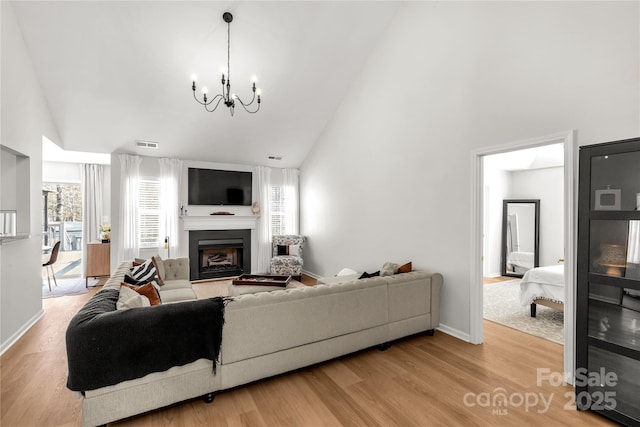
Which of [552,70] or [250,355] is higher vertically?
[552,70]

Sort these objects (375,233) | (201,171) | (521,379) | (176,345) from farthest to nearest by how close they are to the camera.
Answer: (201,171)
(375,233)
(521,379)
(176,345)

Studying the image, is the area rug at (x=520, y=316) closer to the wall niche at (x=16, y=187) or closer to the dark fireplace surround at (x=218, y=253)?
the dark fireplace surround at (x=218, y=253)

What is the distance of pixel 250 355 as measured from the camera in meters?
2.35

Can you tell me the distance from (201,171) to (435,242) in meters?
4.81

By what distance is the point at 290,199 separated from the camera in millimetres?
7156

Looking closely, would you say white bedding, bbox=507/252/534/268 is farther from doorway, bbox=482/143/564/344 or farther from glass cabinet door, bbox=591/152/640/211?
glass cabinet door, bbox=591/152/640/211

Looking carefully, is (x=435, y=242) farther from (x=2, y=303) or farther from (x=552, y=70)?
(x=2, y=303)

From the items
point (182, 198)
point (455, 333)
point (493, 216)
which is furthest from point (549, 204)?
point (182, 198)

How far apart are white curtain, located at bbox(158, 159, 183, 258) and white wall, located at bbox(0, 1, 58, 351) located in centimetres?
197

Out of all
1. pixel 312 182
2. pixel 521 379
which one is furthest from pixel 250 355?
pixel 312 182

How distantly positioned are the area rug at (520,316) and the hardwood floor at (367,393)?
366 mm

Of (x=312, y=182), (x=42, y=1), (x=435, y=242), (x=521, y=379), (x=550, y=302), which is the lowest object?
(x=521, y=379)

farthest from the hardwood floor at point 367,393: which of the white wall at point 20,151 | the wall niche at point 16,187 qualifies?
the wall niche at point 16,187

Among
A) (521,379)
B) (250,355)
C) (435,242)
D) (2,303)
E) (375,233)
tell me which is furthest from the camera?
(375,233)
